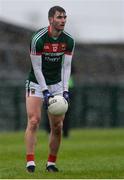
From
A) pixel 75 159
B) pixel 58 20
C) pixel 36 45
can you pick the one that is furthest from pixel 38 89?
pixel 75 159

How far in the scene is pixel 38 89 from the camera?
13945 mm

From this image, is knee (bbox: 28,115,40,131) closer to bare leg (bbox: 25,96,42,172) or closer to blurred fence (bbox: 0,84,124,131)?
bare leg (bbox: 25,96,42,172)

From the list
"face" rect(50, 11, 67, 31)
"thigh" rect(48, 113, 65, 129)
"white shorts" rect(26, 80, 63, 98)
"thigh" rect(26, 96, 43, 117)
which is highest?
"face" rect(50, 11, 67, 31)

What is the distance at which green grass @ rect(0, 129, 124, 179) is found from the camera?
13547mm

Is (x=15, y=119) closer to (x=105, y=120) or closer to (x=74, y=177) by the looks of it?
(x=105, y=120)

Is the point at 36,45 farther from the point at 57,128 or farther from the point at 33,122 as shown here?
the point at 57,128

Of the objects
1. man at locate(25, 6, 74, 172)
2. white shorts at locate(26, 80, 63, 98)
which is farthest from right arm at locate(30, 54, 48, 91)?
white shorts at locate(26, 80, 63, 98)

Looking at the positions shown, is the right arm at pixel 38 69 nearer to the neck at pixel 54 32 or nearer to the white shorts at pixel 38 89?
the white shorts at pixel 38 89

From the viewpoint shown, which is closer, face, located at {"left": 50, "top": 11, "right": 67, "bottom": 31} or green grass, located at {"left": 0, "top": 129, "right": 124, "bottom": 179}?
green grass, located at {"left": 0, "top": 129, "right": 124, "bottom": 179}

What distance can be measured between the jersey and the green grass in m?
1.45

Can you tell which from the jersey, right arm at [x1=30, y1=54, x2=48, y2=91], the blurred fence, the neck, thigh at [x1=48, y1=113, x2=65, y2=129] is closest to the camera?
right arm at [x1=30, y1=54, x2=48, y2=91]

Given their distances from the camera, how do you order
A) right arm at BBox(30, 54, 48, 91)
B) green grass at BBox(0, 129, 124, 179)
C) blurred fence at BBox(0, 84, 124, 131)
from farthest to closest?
blurred fence at BBox(0, 84, 124, 131)
right arm at BBox(30, 54, 48, 91)
green grass at BBox(0, 129, 124, 179)

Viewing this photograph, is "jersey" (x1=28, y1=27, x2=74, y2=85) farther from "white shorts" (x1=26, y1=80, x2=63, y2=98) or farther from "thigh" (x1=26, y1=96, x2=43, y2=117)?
"thigh" (x1=26, y1=96, x2=43, y2=117)

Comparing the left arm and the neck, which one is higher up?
the neck
